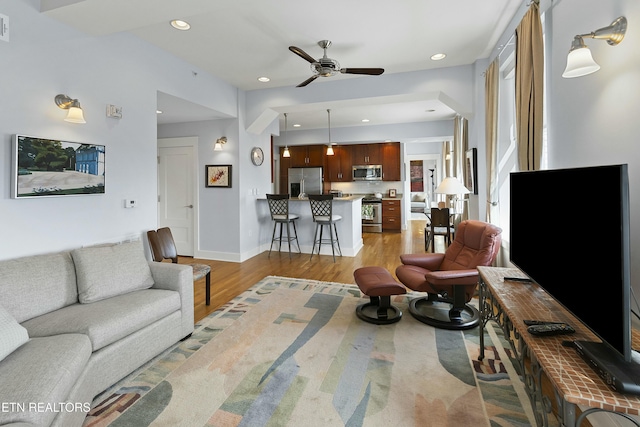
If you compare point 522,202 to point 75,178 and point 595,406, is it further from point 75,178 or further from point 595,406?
point 75,178

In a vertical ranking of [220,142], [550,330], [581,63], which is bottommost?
[550,330]

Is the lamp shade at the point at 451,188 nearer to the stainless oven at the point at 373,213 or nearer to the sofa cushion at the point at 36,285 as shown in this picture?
the stainless oven at the point at 373,213

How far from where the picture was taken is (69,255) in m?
2.50

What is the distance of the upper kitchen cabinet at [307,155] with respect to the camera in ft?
30.8

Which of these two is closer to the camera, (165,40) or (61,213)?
(61,213)

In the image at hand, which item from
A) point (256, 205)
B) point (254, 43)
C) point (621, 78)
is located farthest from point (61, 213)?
point (621, 78)

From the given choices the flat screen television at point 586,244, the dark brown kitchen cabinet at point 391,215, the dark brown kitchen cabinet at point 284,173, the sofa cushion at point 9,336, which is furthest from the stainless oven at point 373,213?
the sofa cushion at point 9,336

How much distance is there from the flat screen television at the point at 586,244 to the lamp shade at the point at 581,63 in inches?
19.6

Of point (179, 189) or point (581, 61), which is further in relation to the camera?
point (179, 189)

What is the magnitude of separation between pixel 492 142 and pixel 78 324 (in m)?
4.00

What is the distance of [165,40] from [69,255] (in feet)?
8.28

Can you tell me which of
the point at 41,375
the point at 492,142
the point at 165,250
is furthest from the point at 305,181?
the point at 41,375

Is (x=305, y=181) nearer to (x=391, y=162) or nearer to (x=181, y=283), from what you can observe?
(x=391, y=162)

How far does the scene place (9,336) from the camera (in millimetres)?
1629
